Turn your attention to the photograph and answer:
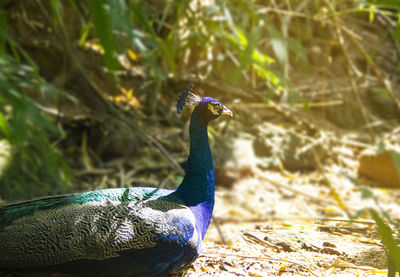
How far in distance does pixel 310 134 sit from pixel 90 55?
281 cm

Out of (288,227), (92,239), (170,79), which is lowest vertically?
(288,227)

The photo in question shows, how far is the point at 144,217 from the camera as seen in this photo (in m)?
1.75

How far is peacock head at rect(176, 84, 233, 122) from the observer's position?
1979 millimetres

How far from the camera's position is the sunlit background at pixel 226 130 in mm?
2143

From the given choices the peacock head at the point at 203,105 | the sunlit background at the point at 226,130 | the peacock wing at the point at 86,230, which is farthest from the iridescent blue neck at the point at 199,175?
the sunlit background at the point at 226,130

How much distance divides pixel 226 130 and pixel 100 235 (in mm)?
3330

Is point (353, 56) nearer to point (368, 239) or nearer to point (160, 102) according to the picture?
point (160, 102)

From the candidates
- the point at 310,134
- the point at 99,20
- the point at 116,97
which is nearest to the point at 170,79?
the point at 116,97

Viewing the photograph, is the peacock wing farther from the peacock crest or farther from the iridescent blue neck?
the peacock crest

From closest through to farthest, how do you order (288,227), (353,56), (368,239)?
(368,239), (288,227), (353,56)

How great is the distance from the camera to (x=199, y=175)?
2.00 meters

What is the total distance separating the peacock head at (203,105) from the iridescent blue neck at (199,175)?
2 centimetres

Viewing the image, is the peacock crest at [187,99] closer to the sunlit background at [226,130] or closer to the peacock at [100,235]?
the sunlit background at [226,130]

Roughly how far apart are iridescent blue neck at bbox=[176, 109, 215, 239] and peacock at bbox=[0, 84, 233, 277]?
49mm
